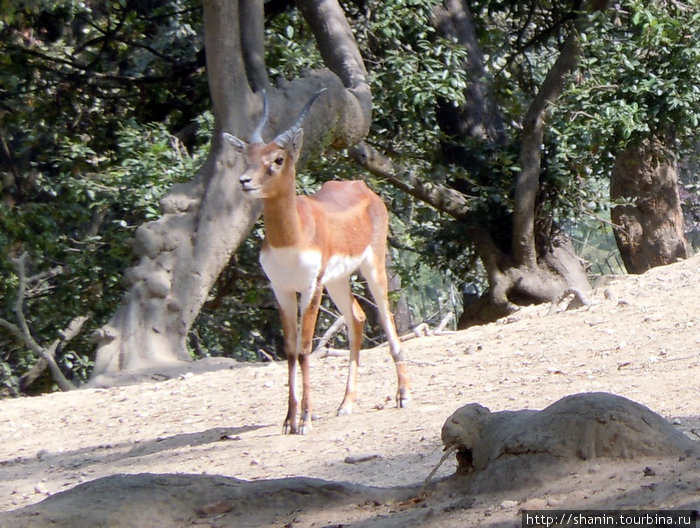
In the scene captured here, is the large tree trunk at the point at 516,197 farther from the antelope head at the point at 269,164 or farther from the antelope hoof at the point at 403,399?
the antelope head at the point at 269,164

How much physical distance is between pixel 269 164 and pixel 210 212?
3.25 m

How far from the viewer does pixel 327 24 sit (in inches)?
476

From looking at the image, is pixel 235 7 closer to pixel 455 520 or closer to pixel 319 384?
pixel 319 384

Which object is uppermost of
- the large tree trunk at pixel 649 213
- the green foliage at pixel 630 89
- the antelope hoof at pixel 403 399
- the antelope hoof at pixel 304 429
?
the green foliage at pixel 630 89

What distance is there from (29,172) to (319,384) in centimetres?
697

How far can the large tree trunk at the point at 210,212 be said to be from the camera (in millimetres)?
10484

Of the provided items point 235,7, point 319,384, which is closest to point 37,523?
point 319,384

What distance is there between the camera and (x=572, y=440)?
3.87 metres

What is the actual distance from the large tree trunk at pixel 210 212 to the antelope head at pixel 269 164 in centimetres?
305

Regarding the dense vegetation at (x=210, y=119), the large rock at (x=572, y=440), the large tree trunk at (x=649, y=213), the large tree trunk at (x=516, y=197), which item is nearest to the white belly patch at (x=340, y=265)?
the large rock at (x=572, y=440)

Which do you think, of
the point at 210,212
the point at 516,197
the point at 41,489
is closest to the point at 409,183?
the point at 516,197

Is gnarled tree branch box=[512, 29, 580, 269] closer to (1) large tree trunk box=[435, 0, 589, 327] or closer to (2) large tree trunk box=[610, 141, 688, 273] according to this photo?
(1) large tree trunk box=[435, 0, 589, 327]

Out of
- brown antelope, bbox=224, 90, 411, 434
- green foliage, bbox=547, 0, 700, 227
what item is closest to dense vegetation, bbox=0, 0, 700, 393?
green foliage, bbox=547, 0, 700, 227

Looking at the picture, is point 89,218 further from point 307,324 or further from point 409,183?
point 307,324
